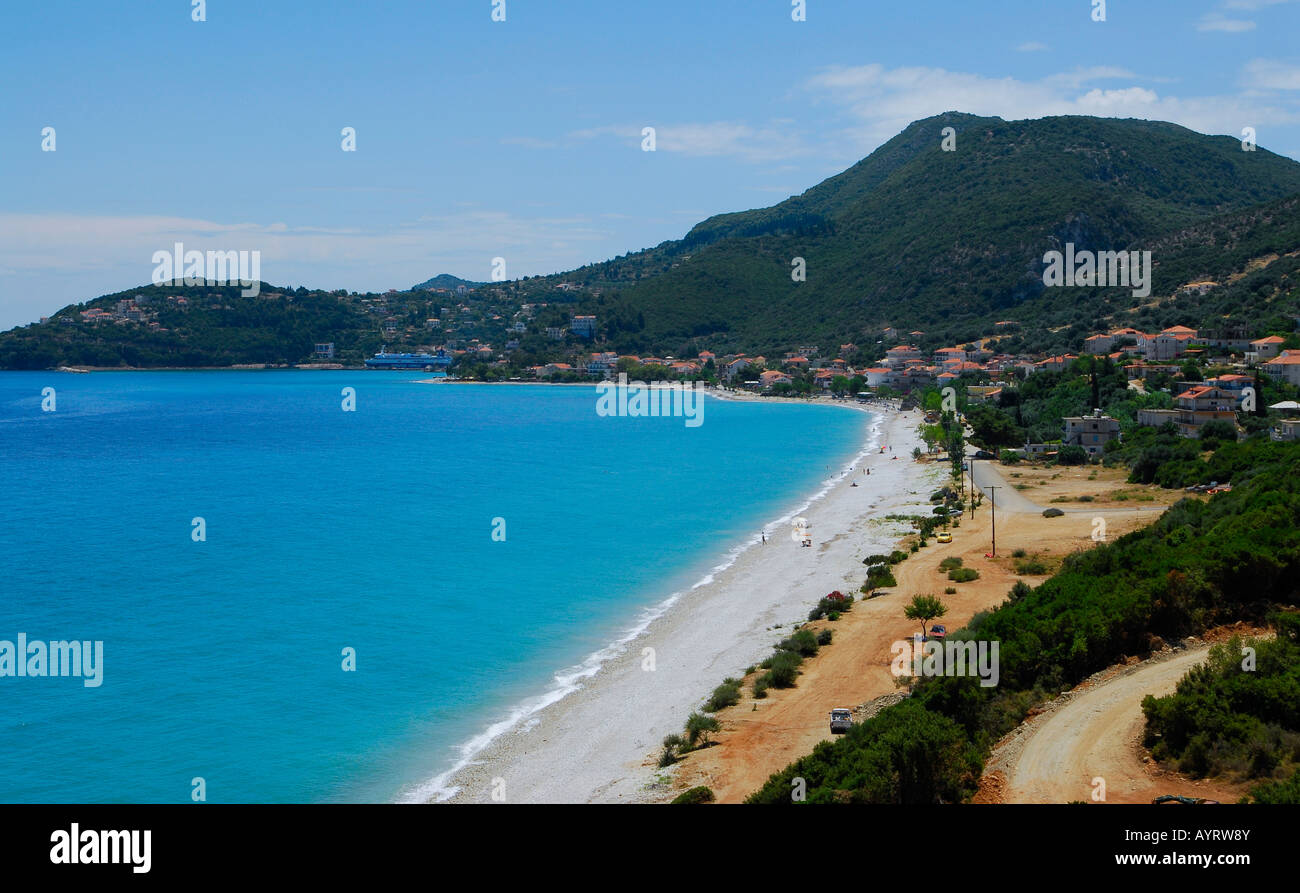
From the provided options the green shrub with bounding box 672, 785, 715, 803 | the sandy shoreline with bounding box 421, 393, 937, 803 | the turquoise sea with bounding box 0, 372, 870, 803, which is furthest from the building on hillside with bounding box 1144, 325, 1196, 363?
the green shrub with bounding box 672, 785, 715, 803

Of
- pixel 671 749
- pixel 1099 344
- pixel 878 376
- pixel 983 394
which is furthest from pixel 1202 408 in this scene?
pixel 878 376

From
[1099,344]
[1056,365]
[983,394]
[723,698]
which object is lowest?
[723,698]

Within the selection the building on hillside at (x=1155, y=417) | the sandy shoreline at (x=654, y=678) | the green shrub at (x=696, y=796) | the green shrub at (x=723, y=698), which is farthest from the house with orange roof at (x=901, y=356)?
the green shrub at (x=696, y=796)

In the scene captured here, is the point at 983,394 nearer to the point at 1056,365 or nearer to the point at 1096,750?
the point at 1056,365

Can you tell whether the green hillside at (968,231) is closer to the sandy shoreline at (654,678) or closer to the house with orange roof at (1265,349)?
the house with orange roof at (1265,349)

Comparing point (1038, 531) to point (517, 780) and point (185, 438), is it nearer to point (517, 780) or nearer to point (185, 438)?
point (517, 780)

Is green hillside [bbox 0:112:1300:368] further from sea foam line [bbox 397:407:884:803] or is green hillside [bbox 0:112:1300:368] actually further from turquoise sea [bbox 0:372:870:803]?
sea foam line [bbox 397:407:884:803]

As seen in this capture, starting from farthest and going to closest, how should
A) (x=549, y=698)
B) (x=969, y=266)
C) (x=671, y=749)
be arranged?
(x=969, y=266), (x=549, y=698), (x=671, y=749)
